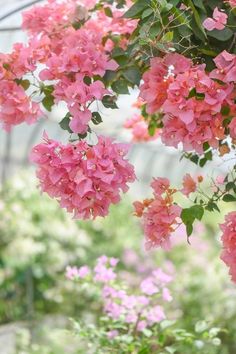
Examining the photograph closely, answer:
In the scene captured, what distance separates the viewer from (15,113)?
1607 mm

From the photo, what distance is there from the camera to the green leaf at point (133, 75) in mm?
1574

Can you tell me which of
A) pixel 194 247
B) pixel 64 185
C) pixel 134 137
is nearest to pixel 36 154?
pixel 64 185

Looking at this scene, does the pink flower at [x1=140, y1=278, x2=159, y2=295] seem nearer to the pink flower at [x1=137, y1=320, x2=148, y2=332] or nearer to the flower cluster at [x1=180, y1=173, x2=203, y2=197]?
the pink flower at [x1=137, y1=320, x2=148, y2=332]

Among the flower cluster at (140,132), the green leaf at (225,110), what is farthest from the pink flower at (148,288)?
the green leaf at (225,110)

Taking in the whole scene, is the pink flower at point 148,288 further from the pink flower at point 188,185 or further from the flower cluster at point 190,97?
the flower cluster at point 190,97

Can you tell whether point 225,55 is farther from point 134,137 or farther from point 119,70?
point 134,137

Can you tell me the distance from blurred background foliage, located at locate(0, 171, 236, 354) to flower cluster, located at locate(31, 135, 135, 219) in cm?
362

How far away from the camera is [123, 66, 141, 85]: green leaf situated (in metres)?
1.57

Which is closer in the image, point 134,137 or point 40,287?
point 134,137

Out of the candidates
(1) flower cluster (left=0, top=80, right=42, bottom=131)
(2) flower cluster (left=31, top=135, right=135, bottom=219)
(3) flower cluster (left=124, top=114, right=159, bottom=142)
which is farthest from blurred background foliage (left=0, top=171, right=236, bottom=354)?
(2) flower cluster (left=31, top=135, right=135, bottom=219)

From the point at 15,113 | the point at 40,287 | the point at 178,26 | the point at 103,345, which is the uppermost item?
the point at 178,26

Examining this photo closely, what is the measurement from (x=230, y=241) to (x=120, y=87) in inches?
17.2

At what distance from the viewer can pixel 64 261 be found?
5.98 meters

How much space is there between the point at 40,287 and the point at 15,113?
4.60 meters
